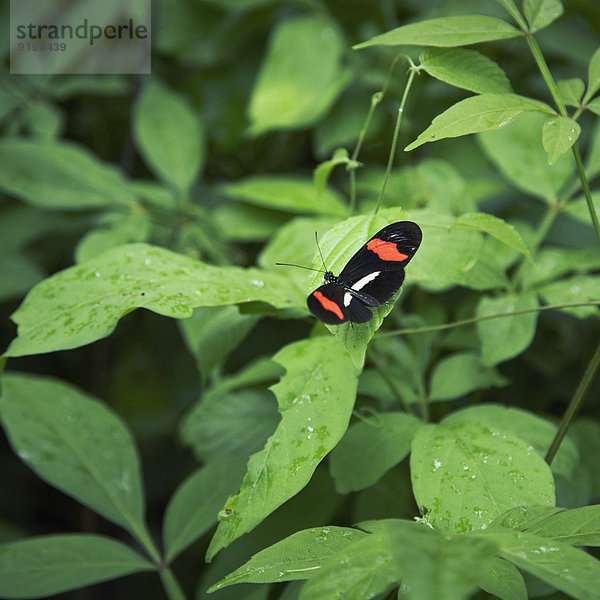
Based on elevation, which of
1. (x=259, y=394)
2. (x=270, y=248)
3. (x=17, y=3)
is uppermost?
(x=17, y=3)

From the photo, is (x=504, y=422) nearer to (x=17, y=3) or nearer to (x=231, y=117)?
(x=231, y=117)

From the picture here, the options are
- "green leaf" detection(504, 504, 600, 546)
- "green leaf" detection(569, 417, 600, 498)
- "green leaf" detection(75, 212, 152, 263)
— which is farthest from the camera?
"green leaf" detection(75, 212, 152, 263)

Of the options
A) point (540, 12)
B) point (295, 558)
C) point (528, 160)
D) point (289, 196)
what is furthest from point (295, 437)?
point (528, 160)

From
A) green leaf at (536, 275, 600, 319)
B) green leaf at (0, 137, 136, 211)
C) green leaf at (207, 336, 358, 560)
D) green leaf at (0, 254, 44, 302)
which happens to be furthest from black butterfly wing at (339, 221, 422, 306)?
green leaf at (0, 254, 44, 302)

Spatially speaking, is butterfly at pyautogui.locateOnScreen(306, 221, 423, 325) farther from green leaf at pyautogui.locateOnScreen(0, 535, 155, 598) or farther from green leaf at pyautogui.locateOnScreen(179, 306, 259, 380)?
green leaf at pyautogui.locateOnScreen(0, 535, 155, 598)

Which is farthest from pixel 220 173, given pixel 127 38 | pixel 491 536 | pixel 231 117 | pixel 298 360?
pixel 491 536
